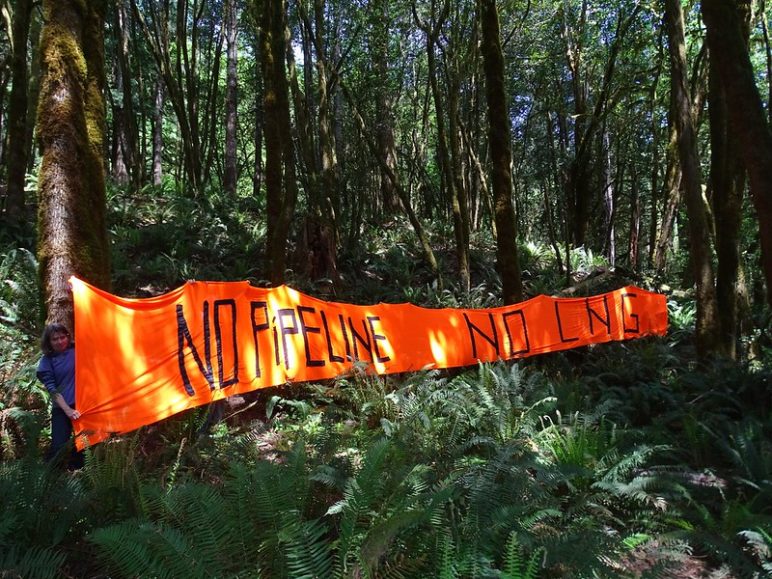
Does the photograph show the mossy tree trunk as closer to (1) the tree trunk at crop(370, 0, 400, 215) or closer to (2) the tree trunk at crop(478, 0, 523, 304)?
(2) the tree trunk at crop(478, 0, 523, 304)

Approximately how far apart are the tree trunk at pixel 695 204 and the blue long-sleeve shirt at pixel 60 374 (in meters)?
7.75

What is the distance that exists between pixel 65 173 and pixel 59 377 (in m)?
1.81

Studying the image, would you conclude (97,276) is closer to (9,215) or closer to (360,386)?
(360,386)

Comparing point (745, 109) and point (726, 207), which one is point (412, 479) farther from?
point (726, 207)

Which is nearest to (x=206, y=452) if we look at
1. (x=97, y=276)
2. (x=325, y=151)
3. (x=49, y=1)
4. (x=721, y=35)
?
(x=97, y=276)

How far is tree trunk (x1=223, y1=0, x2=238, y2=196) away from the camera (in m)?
14.1

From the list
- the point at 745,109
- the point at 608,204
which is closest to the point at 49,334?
the point at 745,109

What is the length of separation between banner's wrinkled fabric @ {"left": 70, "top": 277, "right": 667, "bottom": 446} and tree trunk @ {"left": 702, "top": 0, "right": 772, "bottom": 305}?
3.58m

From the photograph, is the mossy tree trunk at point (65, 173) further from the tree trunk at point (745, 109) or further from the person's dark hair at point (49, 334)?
the tree trunk at point (745, 109)

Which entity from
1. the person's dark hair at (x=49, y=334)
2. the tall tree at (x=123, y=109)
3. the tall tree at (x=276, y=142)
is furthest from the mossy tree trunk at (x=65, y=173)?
the tall tree at (x=123, y=109)

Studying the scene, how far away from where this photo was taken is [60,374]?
4.21 m

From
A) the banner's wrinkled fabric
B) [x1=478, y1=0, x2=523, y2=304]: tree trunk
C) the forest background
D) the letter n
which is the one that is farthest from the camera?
[x1=478, y1=0, x2=523, y2=304]: tree trunk

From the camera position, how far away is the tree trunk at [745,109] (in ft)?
16.1

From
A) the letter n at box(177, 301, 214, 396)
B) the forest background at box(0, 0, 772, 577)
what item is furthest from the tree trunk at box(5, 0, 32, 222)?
the letter n at box(177, 301, 214, 396)
